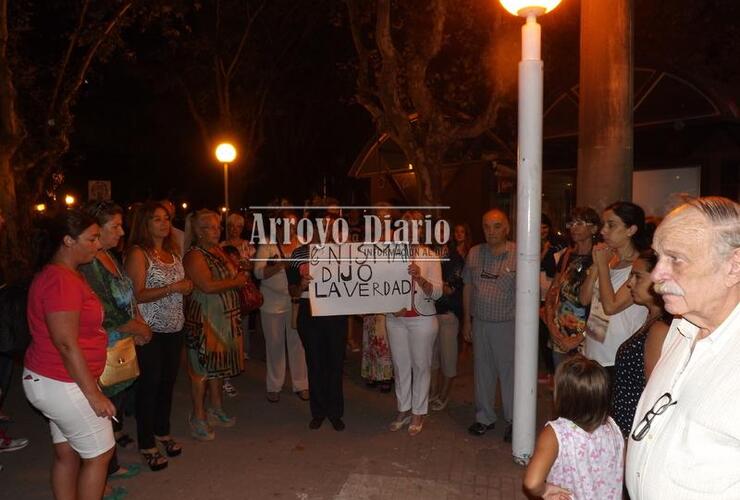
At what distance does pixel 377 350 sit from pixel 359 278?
1.34m

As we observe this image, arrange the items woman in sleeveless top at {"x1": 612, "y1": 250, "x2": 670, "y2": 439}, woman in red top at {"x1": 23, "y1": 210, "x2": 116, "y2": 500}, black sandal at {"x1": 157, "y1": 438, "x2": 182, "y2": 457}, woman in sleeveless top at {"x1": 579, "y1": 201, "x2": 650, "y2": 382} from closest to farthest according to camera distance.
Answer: woman in sleeveless top at {"x1": 612, "y1": 250, "x2": 670, "y2": 439}
woman in red top at {"x1": 23, "y1": 210, "x2": 116, "y2": 500}
woman in sleeveless top at {"x1": 579, "y1": 201, "x2": 650, "y2": 382}
black sandal at {"x1": 157, "y1": 438, "x2": 182, "y2": 457}

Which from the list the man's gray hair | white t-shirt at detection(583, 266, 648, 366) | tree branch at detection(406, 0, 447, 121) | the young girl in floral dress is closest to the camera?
the man's gray hair

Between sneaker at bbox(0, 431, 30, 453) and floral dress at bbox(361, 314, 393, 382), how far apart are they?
11.8 feet

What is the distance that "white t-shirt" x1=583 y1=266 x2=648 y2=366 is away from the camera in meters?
4.36

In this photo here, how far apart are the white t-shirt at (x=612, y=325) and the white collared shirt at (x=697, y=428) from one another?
237 centimetres

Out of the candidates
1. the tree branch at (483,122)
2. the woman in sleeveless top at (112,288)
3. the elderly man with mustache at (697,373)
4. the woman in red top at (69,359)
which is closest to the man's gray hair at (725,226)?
the elderly man with mustache at (697,373)

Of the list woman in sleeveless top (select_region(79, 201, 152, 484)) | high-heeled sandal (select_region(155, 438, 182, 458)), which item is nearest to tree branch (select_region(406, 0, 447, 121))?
woman in sleeveless top (select_region(79, 201, 152, 484))

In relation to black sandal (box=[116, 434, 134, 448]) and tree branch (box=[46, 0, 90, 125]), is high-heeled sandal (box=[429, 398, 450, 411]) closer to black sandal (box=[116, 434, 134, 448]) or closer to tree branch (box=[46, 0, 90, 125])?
black sandal (box=[116, 434, 134, 448])

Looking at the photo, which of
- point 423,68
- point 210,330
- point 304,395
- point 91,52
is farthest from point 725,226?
point 91,52

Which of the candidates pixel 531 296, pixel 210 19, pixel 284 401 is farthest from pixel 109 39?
pixel 531 296

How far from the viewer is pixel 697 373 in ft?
6.24

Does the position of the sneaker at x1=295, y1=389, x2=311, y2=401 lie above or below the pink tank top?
below

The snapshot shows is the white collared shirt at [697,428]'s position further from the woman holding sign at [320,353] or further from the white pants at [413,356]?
the woman holding sign at [320,353]

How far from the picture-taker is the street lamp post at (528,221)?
15.8ft
